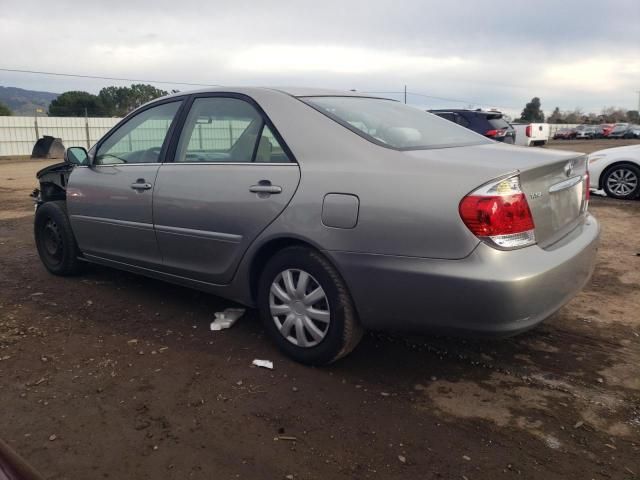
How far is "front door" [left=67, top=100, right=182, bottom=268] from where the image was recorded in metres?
4.03

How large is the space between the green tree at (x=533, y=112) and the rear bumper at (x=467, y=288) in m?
81.6

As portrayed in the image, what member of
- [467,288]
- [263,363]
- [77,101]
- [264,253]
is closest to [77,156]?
[264,253]

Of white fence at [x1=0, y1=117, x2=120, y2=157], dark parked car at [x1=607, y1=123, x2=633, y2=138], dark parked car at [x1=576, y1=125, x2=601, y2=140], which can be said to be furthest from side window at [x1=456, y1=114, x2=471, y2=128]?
dark parked car at [x1=576, y1=125, x2=601, y2=140]

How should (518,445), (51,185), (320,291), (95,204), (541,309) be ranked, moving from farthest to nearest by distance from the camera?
(51,185) → (95,204) → (320,291) → (541,309) → (518,445)

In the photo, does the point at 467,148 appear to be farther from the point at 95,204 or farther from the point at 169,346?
the point at 95,204

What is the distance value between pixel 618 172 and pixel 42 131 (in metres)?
25.7

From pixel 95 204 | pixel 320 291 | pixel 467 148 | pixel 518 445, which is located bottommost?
pixel 518 445

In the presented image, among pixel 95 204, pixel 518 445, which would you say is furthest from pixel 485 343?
pixel 95 204

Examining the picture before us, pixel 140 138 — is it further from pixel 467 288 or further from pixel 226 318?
pixel 467 288

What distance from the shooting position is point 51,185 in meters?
5.17

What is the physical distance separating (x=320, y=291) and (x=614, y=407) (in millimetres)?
1650

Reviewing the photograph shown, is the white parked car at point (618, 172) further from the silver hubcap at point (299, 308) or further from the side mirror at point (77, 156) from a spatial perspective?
the side mirror at point (77, 156)

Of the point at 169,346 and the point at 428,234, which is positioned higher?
the point at 428,234

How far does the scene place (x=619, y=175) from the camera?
384 inches
